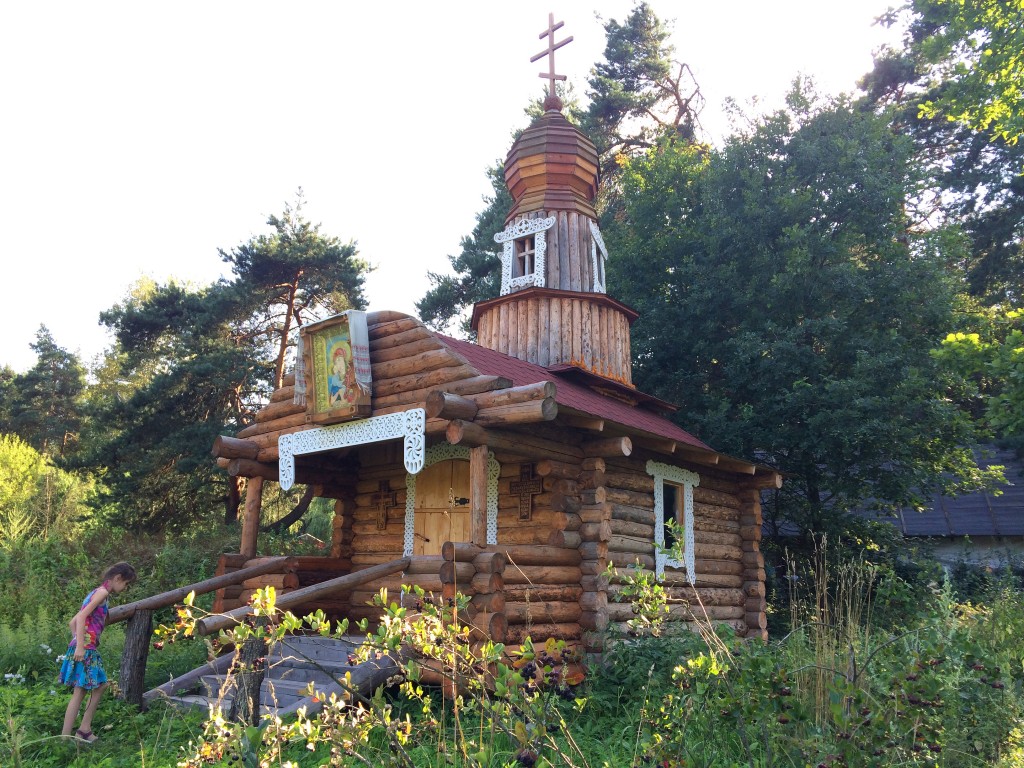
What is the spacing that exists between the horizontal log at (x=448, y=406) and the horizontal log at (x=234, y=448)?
3.76 metres

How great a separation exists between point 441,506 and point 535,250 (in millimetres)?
5868

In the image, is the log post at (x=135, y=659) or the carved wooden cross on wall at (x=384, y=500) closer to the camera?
the log post at (x=135, y=659)

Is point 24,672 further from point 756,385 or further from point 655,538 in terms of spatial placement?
point 756,385

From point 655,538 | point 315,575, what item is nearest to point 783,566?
point 655,538

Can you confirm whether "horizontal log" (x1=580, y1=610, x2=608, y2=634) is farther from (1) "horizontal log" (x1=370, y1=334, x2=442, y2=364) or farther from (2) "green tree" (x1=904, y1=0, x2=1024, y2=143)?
(2) "green tree" (x1=904, y1=0, x2=1024, y2=143)

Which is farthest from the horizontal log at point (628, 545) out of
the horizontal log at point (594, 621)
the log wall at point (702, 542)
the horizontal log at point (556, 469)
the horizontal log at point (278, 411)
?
the horizontal log at point (278, 411)

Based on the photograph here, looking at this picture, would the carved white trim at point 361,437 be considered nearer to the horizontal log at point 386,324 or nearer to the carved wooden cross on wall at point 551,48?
the horizontal log at point 386,324

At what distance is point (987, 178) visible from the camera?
71.8 feet

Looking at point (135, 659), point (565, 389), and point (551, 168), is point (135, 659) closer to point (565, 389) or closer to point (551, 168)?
point (565, 389)

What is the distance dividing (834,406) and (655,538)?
17.9 feet

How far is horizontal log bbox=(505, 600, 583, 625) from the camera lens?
8609 millimetres

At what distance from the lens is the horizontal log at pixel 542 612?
861cm

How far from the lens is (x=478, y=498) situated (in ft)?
27.9

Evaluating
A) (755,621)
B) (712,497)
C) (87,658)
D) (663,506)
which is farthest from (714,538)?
(87,658)
